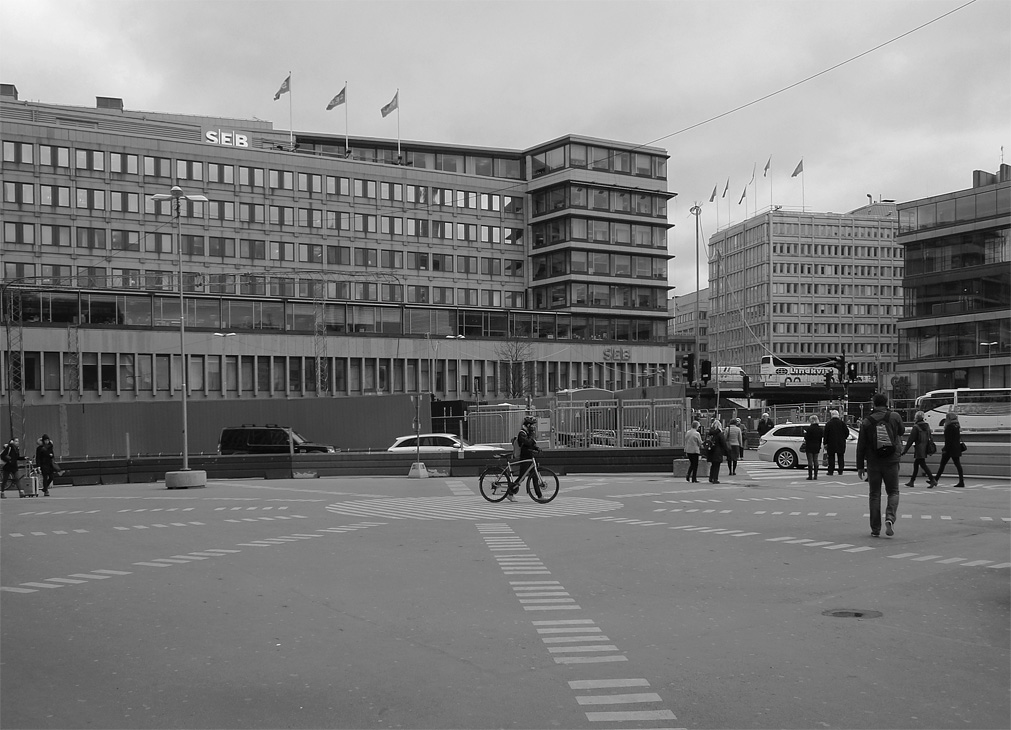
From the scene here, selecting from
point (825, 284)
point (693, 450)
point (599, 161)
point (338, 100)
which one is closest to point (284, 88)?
point (338, 100)

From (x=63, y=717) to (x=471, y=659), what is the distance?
276cm

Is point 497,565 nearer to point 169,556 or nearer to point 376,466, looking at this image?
point 169,556

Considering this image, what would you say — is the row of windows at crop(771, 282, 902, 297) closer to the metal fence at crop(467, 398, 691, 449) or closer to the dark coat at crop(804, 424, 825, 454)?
the metal fence at crop(467, 398, 691, 449)

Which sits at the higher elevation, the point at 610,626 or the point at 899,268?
the point at 899,268

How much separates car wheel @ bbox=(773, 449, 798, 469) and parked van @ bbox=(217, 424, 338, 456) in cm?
1694

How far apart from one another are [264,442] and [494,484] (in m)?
21.3

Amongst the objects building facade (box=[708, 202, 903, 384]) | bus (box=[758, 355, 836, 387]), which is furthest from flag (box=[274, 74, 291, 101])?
building facade (box=[708, 202, 903, 384])

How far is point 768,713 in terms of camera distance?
6.13 m

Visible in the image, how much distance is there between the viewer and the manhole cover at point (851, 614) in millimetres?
9016

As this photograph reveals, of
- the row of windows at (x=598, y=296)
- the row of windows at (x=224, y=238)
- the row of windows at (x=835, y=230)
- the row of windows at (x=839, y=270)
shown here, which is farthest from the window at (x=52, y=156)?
the row of windows at (x=839, y=270)

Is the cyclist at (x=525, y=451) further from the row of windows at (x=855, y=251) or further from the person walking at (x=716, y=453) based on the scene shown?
the row of windows at (x=855, y=251)

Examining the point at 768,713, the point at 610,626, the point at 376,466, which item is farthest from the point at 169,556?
the point at 376,466

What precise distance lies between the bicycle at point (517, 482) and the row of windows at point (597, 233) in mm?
70174

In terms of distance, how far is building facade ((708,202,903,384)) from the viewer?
145375mm
